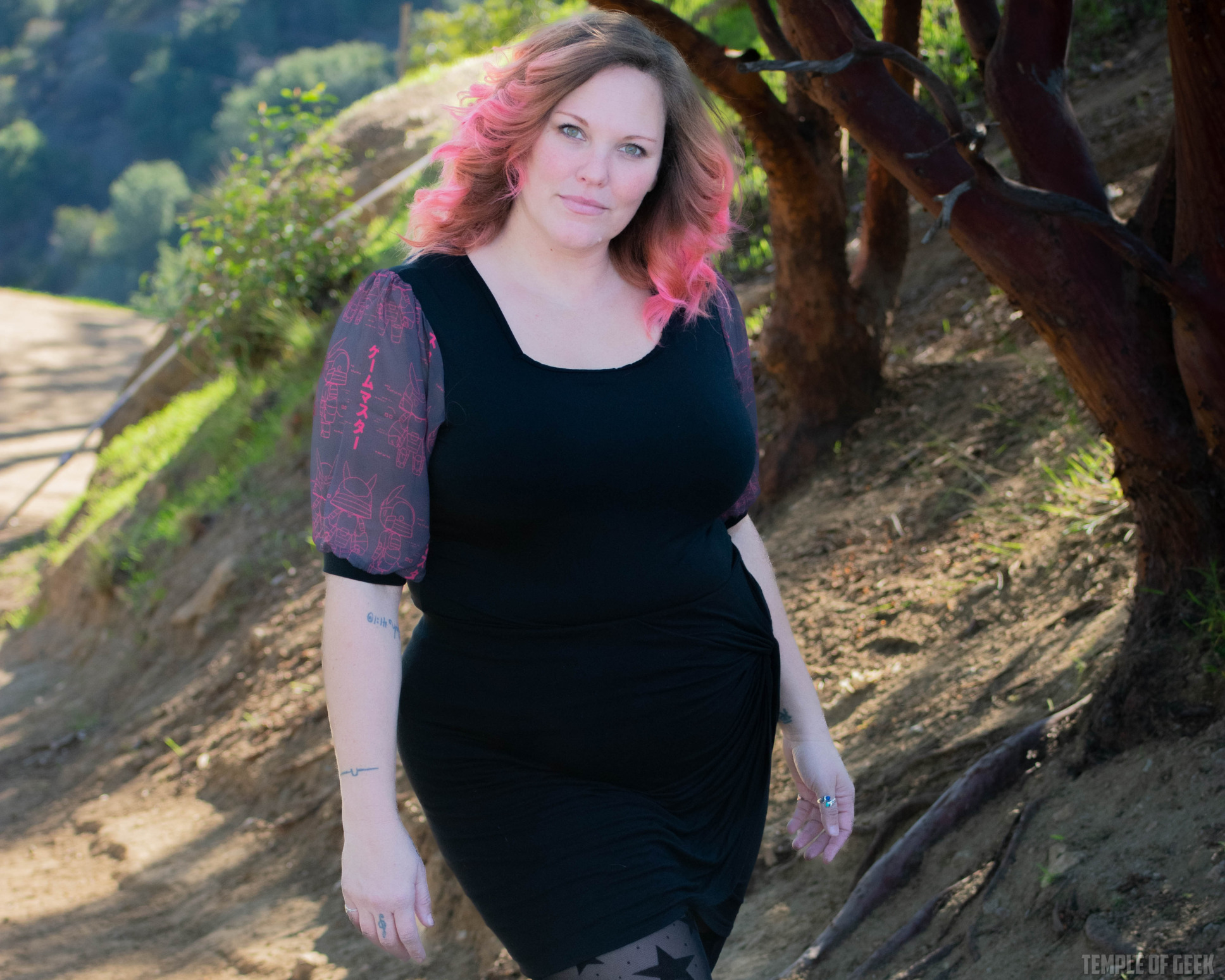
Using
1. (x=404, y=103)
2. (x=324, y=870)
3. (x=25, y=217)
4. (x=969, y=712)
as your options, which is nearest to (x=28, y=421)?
(x=404, y=103)

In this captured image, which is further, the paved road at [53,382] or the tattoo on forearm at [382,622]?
the paved road at [53,382]

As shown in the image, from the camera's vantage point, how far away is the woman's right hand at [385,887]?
149 centimetres

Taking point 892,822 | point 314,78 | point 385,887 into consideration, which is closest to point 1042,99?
point 892,822

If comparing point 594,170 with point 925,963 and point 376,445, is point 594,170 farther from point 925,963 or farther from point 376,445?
point 925,963

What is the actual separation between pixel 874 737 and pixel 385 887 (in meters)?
1.94

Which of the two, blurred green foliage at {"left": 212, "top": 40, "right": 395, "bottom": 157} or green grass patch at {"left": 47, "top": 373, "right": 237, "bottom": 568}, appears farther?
blurred green foliage at {"left": 212, "top": 40, "right": 395, "bottom": 157}

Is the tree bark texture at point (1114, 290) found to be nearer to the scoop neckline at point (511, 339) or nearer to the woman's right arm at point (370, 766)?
the scoop neckline at point (511, 339)

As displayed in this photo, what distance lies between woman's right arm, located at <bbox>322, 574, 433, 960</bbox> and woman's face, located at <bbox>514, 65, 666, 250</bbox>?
2.15 feet

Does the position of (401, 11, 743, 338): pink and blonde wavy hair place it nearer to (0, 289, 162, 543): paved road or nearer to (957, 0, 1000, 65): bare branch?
(957, 0, 1000, 65): bare branch

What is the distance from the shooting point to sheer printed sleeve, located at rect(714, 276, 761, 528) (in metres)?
2.00

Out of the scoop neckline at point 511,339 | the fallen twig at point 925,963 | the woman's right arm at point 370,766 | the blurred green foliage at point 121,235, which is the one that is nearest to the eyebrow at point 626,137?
the scoop neckline at point 511,339

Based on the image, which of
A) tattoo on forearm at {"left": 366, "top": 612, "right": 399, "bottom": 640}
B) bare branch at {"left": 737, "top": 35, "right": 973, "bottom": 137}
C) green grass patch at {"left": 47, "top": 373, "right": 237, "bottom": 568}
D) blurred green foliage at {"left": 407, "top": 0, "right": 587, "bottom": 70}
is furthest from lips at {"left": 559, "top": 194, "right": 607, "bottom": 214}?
blurred green foliage at {"left": 407, "top": 0, "right": 587, "bottom": 70}

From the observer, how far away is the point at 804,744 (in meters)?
1.99

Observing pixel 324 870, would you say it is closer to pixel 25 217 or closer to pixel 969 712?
pixel 969 712
